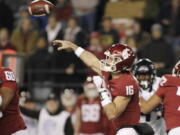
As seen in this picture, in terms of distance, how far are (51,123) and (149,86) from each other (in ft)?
11.3

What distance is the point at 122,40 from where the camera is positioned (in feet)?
45.8

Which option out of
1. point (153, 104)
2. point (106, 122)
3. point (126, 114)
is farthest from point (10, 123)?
point (106, 122)

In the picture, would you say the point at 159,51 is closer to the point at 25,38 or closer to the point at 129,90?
the point at 25,38

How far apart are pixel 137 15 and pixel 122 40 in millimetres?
1096

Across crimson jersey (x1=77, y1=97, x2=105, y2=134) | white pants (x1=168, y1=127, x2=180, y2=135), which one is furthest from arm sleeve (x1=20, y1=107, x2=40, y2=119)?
white pants (x1=168, y1=127, x2=180, y2=135)

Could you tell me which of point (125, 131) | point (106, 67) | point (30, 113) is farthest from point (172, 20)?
point (125, 131)

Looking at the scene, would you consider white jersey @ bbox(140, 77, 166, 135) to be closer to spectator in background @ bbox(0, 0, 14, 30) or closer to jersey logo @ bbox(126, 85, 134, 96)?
jersey logo @ bbox(126, 85, 134, 96)

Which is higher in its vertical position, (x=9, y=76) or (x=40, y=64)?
(x=9, y=76)

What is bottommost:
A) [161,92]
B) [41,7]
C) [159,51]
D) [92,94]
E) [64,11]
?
[92,94]

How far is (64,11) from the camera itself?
1504 cm

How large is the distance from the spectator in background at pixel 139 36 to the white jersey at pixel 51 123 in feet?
7.93

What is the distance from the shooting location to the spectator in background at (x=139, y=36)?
13950mm

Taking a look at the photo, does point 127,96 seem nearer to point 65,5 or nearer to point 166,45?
point 166,45

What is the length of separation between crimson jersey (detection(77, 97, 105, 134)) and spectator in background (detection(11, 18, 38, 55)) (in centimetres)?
176
